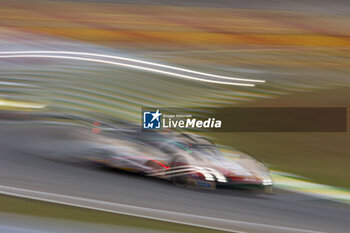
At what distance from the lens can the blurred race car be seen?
24.3ft

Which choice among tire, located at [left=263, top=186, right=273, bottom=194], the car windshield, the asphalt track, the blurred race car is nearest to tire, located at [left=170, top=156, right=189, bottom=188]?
the blurred race car

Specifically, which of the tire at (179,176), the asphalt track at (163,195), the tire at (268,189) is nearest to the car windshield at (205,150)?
the tire at (179,176)

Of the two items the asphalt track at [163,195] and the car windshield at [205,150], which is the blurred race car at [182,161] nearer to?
the car windshield at [205,150]

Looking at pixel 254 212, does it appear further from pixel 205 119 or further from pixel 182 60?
pixel 182 60

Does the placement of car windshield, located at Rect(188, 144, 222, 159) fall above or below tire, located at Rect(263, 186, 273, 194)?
above

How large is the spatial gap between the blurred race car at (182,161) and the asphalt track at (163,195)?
0.13 metres

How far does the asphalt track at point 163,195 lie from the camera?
21.7 feet

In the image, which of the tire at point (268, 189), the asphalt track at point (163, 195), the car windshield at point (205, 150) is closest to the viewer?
the asphalt track at point (163, 195)

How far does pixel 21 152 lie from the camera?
8.62 metres

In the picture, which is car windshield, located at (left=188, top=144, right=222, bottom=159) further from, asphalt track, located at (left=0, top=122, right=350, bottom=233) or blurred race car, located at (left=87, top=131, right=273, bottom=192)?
asphalt track, located at (left=0, top=122, right=350, bottom=233)

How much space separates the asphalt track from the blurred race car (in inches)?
5.3

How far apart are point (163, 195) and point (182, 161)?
61 centimetres

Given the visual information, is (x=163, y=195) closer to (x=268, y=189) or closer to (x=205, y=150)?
(x=205, y=150)

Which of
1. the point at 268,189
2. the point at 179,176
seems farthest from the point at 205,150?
the point at 268,189
